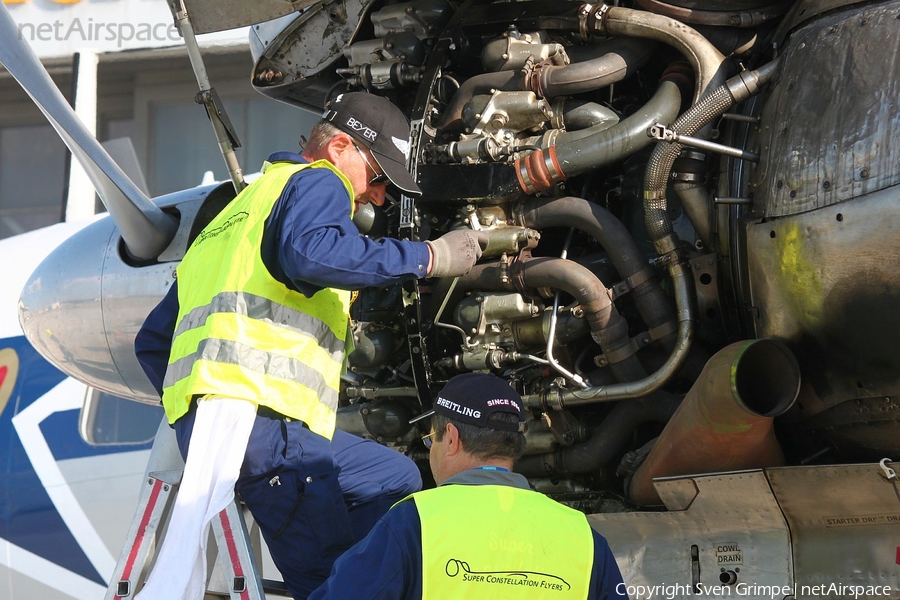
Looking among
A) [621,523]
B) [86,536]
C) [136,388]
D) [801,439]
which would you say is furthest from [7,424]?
[801,439]

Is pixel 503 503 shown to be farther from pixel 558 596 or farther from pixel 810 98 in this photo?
pixel 810 98

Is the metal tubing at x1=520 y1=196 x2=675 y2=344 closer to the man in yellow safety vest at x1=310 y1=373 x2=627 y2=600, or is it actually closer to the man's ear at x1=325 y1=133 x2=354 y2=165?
the man's ear at x1=325 y1=133 x2=354 y2=165

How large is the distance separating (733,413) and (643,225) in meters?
1.19

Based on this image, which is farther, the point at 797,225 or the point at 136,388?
the point at 136,388

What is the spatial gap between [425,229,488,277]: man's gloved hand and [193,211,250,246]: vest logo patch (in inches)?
26.8

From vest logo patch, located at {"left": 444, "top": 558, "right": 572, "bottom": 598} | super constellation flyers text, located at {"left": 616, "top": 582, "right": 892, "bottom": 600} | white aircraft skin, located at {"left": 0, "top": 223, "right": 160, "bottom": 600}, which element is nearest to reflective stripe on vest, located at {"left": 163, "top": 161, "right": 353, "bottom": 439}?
vest logo patch, located at {"left": 444, "top": 558, "right": 572, "bottom": 598}

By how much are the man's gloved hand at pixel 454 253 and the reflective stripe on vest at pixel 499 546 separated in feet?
4.23

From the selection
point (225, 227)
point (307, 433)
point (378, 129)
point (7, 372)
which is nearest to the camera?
point (307, 433)

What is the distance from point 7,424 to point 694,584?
6423 mm

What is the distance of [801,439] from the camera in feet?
13.3

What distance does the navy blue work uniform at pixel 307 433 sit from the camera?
11.5 feet

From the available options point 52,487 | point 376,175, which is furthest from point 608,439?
point 52,487

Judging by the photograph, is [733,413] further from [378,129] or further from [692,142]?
[378,129]

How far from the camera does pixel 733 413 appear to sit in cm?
361
